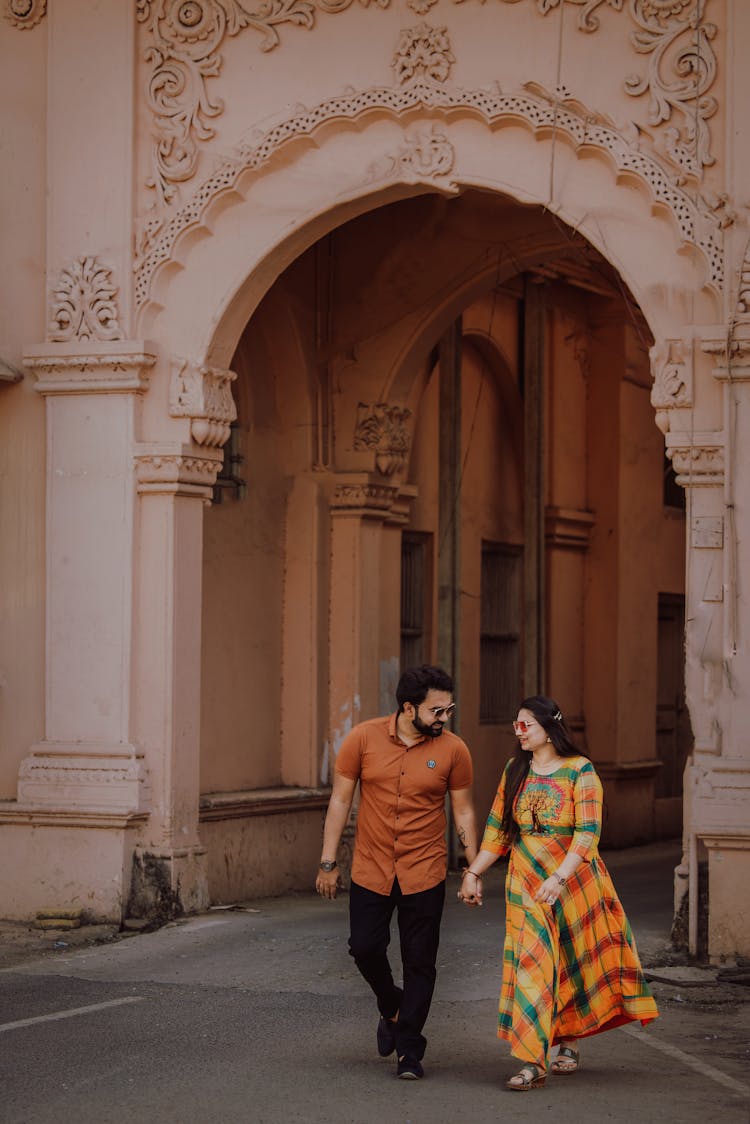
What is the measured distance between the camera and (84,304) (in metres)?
12.1

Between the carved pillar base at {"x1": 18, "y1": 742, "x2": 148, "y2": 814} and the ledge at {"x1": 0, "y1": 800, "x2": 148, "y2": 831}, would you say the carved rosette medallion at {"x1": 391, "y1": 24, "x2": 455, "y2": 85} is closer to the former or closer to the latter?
the carved pillar base at {"x1": 18, "y1": 742, "x2": 148, "y2": 814}

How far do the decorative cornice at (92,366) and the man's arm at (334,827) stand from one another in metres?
4.66

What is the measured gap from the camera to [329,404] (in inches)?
574

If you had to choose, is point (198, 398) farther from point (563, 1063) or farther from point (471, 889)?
point (563, 1063)

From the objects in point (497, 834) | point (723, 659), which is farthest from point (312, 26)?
point (497, 834)

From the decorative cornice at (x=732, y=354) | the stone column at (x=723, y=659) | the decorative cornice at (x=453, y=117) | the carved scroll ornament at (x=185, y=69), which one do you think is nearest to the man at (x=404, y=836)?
the stone column at (x=723, y=659)

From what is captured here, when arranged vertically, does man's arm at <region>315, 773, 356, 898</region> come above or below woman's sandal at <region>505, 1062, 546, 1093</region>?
above

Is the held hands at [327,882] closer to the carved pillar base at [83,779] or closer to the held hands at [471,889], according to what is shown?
the held hands at [471,889]

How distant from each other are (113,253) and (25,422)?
1.22 metres

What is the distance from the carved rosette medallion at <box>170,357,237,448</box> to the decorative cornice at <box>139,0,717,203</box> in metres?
1.07

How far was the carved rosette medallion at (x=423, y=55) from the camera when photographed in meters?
11.5

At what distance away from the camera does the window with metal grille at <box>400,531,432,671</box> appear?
622 inches

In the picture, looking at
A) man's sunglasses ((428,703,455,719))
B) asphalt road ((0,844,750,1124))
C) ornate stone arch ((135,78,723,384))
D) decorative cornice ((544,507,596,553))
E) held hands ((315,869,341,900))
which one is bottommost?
asphalt road ((0,844,750,1124))

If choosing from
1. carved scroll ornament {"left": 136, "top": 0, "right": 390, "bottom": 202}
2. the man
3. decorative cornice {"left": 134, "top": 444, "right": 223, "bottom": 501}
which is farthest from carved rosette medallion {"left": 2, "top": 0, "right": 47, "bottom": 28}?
the man
